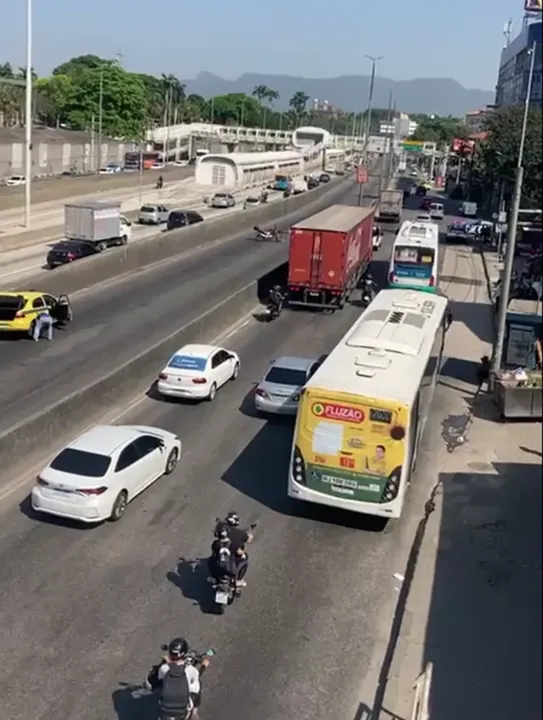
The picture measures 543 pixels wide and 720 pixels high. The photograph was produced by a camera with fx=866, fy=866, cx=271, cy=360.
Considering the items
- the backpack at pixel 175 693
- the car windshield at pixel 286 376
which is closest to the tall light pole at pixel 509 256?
the car windshield at pixel 286 376

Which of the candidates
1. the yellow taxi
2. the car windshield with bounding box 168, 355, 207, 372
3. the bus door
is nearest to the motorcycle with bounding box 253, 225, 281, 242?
the bus door

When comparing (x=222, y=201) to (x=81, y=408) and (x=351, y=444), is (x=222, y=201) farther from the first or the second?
(x=351, y=444)

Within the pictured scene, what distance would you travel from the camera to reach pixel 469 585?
551 inches

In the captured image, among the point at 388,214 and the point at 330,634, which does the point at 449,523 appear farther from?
the point at 388,214

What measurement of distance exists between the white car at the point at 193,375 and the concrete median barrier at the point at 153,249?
12023mm

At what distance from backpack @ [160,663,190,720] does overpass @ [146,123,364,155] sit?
148023 millimetres

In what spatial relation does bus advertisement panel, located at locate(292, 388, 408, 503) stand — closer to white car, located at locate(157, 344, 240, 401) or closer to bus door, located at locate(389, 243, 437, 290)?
white car, located at locate(157, 344, 240, 401)

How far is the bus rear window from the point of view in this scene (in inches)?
1585

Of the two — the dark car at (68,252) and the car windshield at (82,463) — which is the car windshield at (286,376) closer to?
the car windshield at (82,463)

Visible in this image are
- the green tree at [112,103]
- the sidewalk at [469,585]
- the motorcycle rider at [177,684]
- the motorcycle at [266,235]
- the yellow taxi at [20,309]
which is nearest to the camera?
the motorcycle rider at [177,684]

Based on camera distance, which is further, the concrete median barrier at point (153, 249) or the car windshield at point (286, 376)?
the concrete median barrier at point (153, 249)

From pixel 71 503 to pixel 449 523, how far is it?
7024mm

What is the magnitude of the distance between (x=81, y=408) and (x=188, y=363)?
12.6ft

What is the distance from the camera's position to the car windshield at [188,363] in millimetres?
23172
